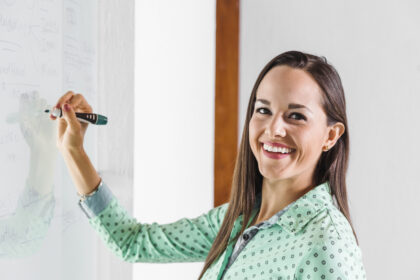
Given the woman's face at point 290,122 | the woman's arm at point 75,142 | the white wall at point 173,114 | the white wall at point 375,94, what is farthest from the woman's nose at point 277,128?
the white wall at point 375,94

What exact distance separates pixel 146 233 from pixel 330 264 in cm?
47

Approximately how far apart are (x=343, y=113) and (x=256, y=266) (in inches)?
13.6

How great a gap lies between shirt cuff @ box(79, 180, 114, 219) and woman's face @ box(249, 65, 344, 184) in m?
0.33

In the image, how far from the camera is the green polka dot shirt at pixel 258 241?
A: 82cm

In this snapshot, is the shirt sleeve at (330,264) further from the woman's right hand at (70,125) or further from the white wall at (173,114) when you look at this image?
the white wall at (173,114)

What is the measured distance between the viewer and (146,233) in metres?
1.13

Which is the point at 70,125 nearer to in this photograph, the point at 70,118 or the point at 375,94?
the point at 70,118

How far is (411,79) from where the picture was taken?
1.65 m

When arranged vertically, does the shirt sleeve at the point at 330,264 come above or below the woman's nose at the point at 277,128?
below

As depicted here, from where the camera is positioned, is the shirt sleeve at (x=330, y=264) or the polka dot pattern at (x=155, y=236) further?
the polka dot pattern at (x=155, y=236)

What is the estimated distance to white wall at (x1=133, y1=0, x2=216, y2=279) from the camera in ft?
4.61

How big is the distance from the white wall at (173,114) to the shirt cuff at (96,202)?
1.11ft

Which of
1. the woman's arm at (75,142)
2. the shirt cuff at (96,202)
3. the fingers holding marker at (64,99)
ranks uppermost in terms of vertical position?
the fingers holding marker at (64,99)

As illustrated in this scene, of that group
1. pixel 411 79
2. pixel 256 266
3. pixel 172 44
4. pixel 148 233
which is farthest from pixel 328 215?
pixel 411 79
